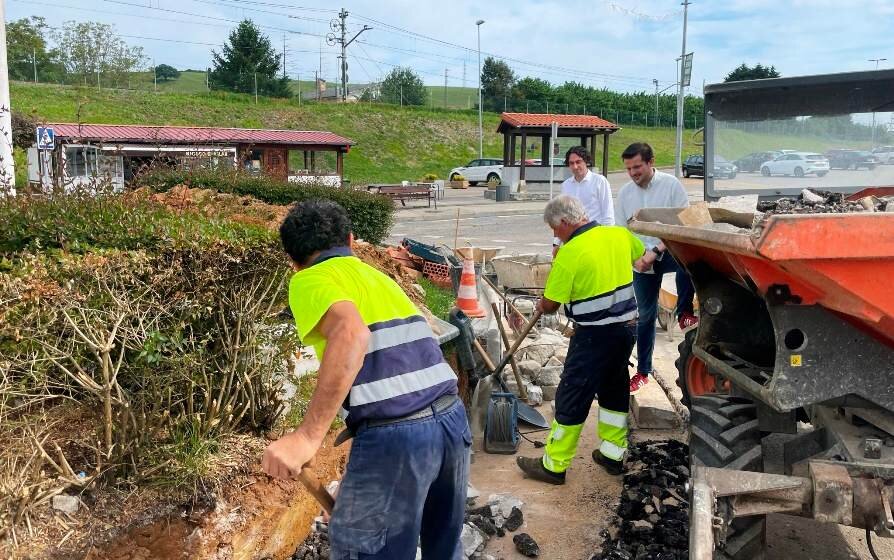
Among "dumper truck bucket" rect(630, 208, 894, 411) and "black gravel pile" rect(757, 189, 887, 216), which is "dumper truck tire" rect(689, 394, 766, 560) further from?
"black gravel pile" rect(757, 189, 887, 216)

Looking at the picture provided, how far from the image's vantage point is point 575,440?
170 inches

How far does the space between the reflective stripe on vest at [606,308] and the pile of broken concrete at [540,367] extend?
161 cm

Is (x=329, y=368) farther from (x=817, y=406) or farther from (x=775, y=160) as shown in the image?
(x=775, y=160)

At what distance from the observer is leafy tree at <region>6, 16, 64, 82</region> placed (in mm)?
42469

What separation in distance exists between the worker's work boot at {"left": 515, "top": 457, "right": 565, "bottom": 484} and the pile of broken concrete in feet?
3.97

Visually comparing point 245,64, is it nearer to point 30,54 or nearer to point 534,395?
point 30,54

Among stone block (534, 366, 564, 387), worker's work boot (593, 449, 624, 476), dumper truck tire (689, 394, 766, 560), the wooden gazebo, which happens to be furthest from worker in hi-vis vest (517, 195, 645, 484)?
the wooden gazebo

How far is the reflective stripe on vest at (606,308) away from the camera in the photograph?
4.20 m

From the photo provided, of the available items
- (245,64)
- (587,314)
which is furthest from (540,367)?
(245,64)

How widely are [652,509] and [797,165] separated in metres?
2.91

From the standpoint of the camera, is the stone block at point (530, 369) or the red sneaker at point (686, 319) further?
the stone block at point (530, 369)

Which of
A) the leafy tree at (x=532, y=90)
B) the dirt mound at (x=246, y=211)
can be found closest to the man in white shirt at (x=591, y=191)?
the dirt mound at (x=246, y=211)

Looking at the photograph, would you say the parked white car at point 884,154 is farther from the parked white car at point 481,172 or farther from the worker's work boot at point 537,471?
the parked white car at point 481,172

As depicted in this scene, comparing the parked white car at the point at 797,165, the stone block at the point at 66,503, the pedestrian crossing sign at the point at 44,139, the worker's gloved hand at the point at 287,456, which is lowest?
the stone block at the point at 66,503
